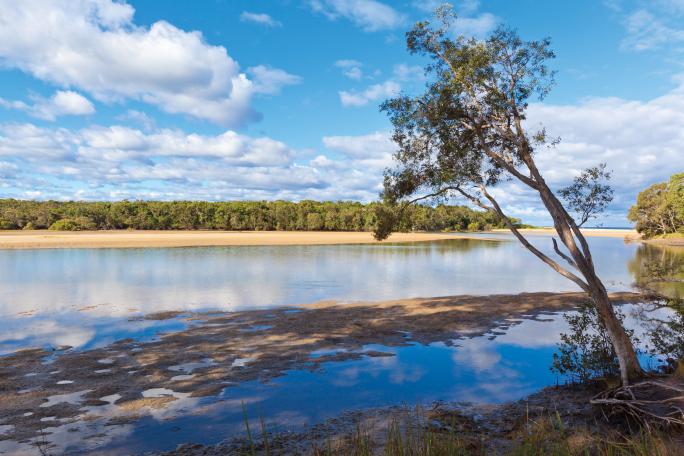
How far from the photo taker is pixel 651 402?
28.5 ft

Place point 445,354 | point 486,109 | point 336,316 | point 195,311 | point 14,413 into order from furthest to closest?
point 195,311 → point 336,316 → point 445,354 → point 486,109 → point 14,413

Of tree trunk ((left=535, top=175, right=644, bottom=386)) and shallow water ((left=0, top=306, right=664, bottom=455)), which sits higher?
tree trunk ((left=535, top=175, right=644, bottom=386))

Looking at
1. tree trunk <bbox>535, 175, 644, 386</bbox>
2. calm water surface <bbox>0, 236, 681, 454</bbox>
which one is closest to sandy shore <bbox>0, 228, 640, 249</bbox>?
calm water surface <bbox>0, 236, 681, 454</bbox>

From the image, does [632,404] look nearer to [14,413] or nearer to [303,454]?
[303,454]

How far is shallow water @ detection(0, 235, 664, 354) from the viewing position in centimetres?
1976

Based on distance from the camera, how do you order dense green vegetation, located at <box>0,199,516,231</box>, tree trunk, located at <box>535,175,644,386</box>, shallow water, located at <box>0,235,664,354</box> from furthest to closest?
dense green vegetation, located at <box>0,199,516,231</box> → shallow water, located at <box>0,235,664,354</box> → tree trunk, located at <box>535,175,644,386</box>

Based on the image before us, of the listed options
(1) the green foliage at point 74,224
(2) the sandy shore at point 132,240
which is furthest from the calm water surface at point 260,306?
(1) the green foliage at point 74,224

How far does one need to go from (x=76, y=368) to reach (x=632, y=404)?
14674 mm

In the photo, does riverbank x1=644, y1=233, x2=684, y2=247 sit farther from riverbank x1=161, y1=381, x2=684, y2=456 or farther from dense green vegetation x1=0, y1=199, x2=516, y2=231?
riverbank x1=161, y1=381, x2=684, y2=456

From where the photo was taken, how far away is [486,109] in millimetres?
12273

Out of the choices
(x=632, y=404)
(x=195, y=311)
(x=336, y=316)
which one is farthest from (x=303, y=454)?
(x=195, y=311)

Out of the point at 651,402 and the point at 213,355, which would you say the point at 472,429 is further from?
the point at 213,355

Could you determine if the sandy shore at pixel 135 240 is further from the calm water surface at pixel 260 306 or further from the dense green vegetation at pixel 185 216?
the calm water surface at pixel 260 306

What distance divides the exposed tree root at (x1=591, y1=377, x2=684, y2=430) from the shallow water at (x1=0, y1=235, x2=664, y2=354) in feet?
52.5
